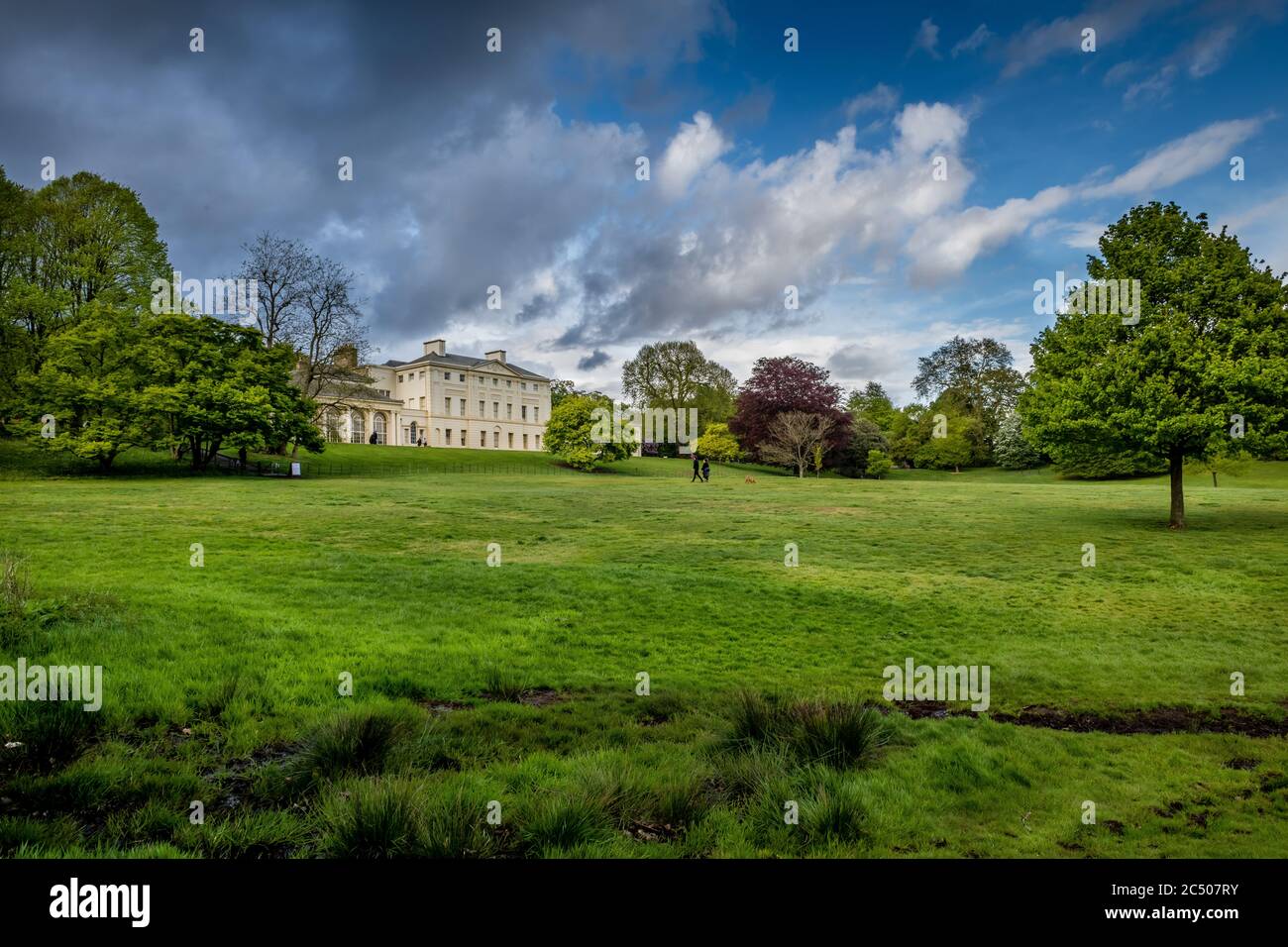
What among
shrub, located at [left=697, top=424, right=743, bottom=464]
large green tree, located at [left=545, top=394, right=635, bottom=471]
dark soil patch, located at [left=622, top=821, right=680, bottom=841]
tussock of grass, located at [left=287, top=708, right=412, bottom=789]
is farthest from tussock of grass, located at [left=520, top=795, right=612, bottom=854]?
shrub, located at [left=697, top=424, right=743, bottom=464]

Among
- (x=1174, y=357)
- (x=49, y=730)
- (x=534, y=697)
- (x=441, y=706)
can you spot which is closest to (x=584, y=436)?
(x=1174, y=357)

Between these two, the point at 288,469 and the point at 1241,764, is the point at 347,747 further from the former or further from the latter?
the point at 288,469

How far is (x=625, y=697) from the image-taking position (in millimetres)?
7457

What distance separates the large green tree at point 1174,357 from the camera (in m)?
16.5

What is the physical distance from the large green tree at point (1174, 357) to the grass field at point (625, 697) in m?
3.08

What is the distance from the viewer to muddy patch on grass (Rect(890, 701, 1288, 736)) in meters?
6.93

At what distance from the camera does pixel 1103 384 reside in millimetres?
18047

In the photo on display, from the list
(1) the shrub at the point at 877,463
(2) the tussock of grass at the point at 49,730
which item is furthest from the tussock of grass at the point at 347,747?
(1) the shrub at the point at 877,463

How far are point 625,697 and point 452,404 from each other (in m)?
87.6

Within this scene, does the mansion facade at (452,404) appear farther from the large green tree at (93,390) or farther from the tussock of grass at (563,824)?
the tussock of grass at (563,824)

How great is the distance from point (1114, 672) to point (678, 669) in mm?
5799

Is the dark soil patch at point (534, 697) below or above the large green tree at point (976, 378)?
below
